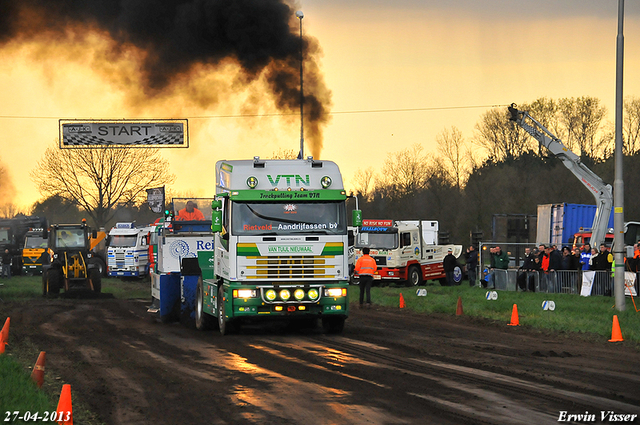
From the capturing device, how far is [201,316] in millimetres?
18547

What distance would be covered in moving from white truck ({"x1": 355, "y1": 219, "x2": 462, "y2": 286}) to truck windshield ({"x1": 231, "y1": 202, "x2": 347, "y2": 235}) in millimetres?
18041

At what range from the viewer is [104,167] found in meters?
66.0

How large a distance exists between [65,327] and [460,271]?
20376mm

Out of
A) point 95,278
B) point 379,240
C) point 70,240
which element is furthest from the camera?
point 379,240

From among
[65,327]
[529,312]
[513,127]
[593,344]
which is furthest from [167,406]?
[513,127]

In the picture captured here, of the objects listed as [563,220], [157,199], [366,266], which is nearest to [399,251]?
[563,220]

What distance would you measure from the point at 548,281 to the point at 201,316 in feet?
47.7

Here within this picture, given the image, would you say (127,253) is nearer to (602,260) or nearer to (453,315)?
(453,315)

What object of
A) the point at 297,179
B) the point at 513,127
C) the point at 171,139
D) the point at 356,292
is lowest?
the point at 356,292

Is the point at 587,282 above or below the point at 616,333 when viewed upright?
above

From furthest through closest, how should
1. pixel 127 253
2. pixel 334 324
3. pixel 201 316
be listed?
1. pixel 127 253
2. pixel 201 316
3. pixel 334 324

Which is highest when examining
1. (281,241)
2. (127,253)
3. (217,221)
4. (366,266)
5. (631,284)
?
(217,221)

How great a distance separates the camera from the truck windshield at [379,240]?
34375 millimetres

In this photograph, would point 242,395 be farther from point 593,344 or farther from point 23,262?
point 23,262
